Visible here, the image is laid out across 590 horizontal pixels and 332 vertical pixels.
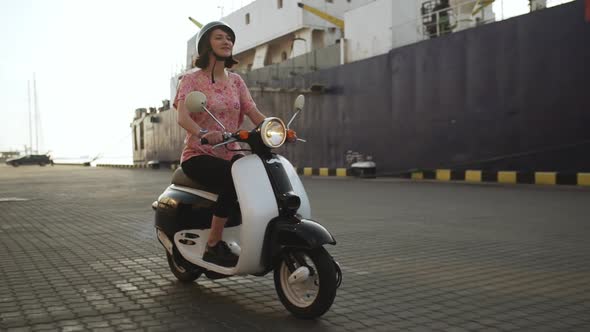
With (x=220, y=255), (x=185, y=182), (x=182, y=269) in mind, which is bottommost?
(x=182, y=269)

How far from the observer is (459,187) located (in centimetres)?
1223

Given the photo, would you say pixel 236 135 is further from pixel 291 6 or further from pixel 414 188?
pixel 291 6

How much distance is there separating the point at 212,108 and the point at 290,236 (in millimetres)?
1080

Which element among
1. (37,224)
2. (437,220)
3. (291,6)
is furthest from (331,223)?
(291,6)

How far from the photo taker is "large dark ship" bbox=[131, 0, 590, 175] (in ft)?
39.4

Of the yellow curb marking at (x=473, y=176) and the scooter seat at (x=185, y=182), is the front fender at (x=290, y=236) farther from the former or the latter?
the yellow curb marking at (x=473, y=176)

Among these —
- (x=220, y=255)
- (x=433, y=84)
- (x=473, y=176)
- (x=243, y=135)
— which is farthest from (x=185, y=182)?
(x=433, y=84)

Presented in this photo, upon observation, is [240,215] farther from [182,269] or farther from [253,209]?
[182,269]

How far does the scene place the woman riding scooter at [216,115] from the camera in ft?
11.2

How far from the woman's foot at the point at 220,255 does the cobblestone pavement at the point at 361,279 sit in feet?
0.89

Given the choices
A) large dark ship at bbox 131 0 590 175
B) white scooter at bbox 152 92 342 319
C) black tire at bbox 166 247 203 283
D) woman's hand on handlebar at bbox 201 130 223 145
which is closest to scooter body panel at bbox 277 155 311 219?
white scooter at bbox 152 92 342 319

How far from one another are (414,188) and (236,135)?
9.64m

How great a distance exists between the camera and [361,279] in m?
4.08

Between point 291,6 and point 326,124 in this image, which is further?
point 291,6
